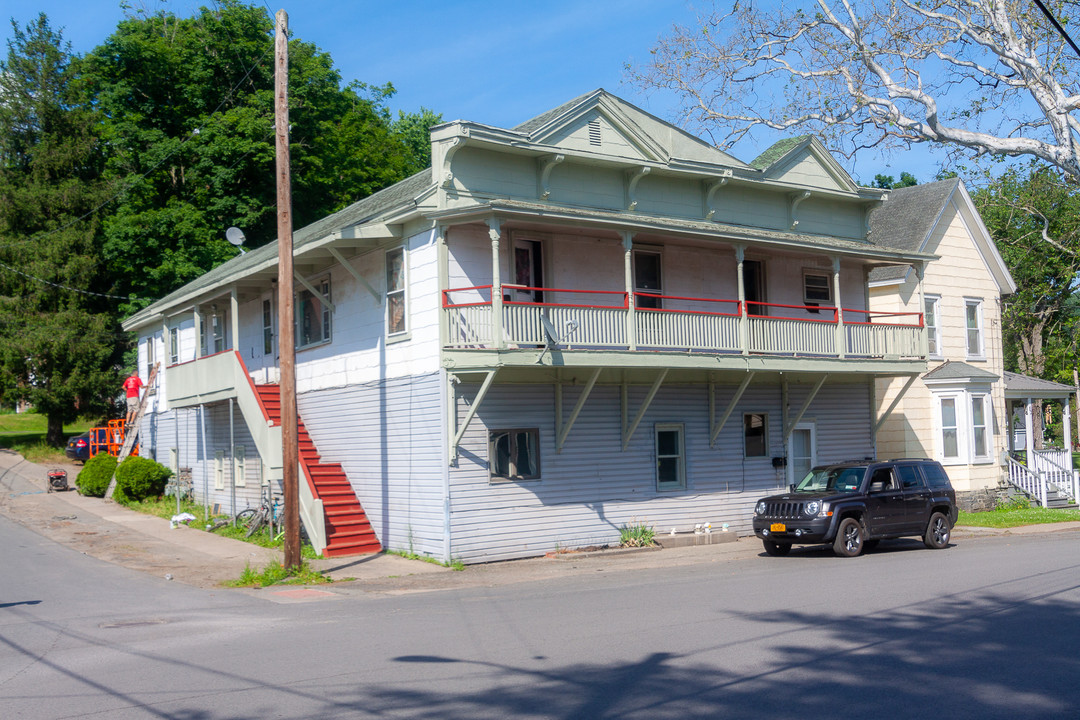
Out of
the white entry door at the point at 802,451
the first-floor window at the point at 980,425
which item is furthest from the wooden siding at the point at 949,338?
the white entry door at the point at 802,451

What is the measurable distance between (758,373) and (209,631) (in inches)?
559

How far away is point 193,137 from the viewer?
4053 centimetres

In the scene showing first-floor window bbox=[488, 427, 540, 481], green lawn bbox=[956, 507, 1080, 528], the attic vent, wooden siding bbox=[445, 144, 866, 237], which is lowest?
green lawn bbox=[956, 507, 1080, 528]

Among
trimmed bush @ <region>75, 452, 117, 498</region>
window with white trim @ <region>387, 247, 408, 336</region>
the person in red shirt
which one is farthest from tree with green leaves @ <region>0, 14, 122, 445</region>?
window with white trim @ <region>387, 247, 408, 336</region>

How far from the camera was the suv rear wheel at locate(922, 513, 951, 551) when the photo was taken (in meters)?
19.0

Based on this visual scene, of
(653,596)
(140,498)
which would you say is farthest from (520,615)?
(140,498)

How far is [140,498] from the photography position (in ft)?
93.3

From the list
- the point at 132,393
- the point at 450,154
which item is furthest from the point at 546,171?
the point at 132,393

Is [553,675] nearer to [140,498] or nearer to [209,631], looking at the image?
[209,631]

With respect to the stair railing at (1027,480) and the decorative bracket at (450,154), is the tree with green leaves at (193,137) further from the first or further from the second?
the stair railing at (1027,480)

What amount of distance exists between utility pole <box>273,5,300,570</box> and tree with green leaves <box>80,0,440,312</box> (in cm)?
2316

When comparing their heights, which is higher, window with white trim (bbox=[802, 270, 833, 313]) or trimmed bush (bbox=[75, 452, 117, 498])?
window with white trim (bbox=[802, 270, 833, 313])

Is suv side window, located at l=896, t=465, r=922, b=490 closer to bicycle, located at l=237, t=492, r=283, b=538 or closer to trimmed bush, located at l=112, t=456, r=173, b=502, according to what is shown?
bicycle, located at l=237, t=492, r=283, b=538

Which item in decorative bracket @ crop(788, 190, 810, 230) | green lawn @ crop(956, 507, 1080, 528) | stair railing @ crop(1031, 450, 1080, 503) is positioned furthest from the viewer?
stair railing @ crop(1031, 450, 1080, 503)
